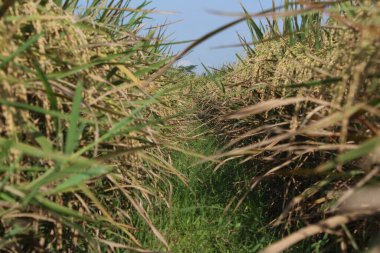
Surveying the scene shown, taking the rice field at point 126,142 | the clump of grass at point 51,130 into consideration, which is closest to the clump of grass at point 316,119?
the rice field at point 126,142

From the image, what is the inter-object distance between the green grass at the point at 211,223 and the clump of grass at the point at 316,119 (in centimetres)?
9

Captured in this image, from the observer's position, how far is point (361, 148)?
67 centimetres

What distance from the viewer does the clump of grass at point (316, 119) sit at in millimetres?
874

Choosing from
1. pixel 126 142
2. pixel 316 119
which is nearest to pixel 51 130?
pixel 126 142

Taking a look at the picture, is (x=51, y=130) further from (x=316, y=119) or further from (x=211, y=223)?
(x=211, y=223)

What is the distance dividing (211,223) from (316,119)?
3.09ft

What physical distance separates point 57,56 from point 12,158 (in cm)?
29

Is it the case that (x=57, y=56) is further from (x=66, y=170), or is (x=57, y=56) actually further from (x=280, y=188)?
(x=280, y=188)

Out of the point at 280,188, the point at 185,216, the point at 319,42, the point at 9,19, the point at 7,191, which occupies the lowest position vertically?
the point at 185,216

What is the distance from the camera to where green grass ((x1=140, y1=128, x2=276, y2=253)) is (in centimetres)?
189

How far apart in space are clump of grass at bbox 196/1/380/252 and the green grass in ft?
0.31

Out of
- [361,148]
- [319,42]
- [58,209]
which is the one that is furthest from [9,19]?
[319,42]

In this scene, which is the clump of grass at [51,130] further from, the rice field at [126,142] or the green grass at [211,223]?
the green grass at [211,223]

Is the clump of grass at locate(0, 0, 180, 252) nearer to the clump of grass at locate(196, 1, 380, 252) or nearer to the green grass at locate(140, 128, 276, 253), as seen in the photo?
the clump of grass at locate(196, 1, 380, 252)
